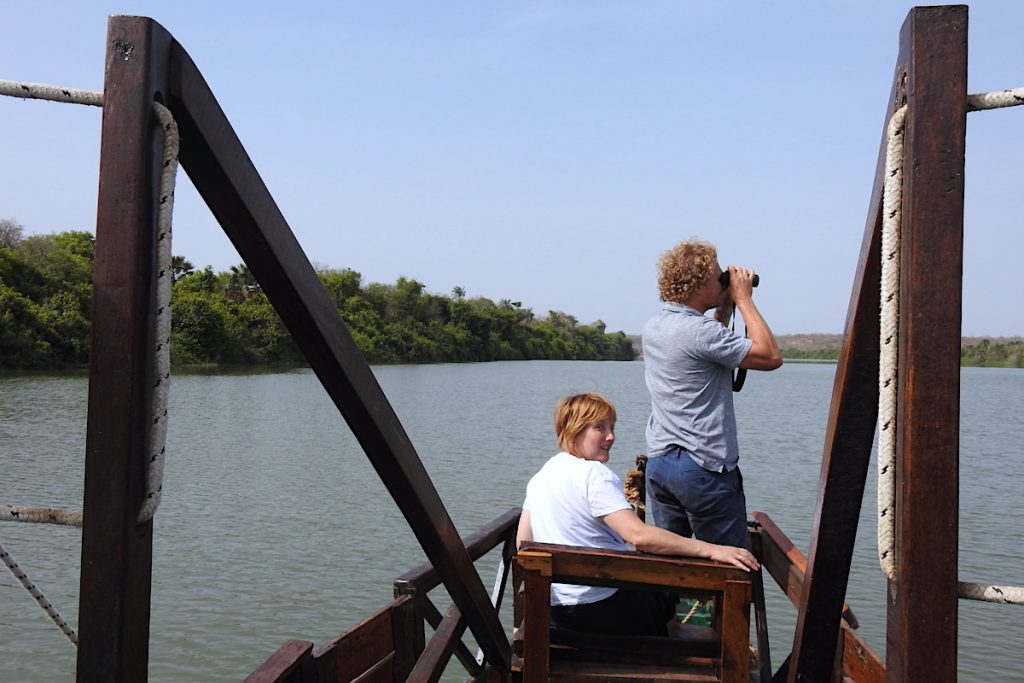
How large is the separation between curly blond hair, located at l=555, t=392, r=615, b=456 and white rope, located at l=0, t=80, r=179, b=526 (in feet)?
6.08

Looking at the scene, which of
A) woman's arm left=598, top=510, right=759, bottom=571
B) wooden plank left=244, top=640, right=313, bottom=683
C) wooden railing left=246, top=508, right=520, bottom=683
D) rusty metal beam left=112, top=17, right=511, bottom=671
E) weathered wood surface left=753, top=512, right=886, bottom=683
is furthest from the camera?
woman's arm left=598, top=510, right=759, bottom=571

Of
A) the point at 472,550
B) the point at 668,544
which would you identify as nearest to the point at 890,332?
the point at 668,544

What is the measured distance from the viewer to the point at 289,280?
1.65 metres

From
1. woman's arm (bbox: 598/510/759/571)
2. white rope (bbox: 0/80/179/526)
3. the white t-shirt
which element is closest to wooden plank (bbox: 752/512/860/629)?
woman's arm (bbox: 598/510/759/571)

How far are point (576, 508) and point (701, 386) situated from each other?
63 cm

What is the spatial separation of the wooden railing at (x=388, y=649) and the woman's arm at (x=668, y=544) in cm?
62

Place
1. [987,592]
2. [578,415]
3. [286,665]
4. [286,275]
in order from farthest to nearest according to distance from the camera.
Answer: [578,415], [286,665], [286,275], [987,592]

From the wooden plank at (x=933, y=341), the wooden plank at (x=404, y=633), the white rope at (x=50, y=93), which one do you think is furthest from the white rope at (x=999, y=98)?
the wooden plank at (x=404, y=633)

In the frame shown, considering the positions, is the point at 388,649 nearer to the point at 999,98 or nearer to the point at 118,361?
the point at 118,361

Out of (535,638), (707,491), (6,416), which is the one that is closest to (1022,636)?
(707,491)

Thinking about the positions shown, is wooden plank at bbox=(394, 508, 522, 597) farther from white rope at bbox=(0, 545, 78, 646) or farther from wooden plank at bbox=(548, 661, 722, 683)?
white rope at bbox=(0, 545, 78, 646)

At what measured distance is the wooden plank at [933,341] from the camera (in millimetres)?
1393

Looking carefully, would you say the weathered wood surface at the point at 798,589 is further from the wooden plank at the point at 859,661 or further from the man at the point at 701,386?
the man at the point at 701,386

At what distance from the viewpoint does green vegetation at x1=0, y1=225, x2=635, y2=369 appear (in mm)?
36125
